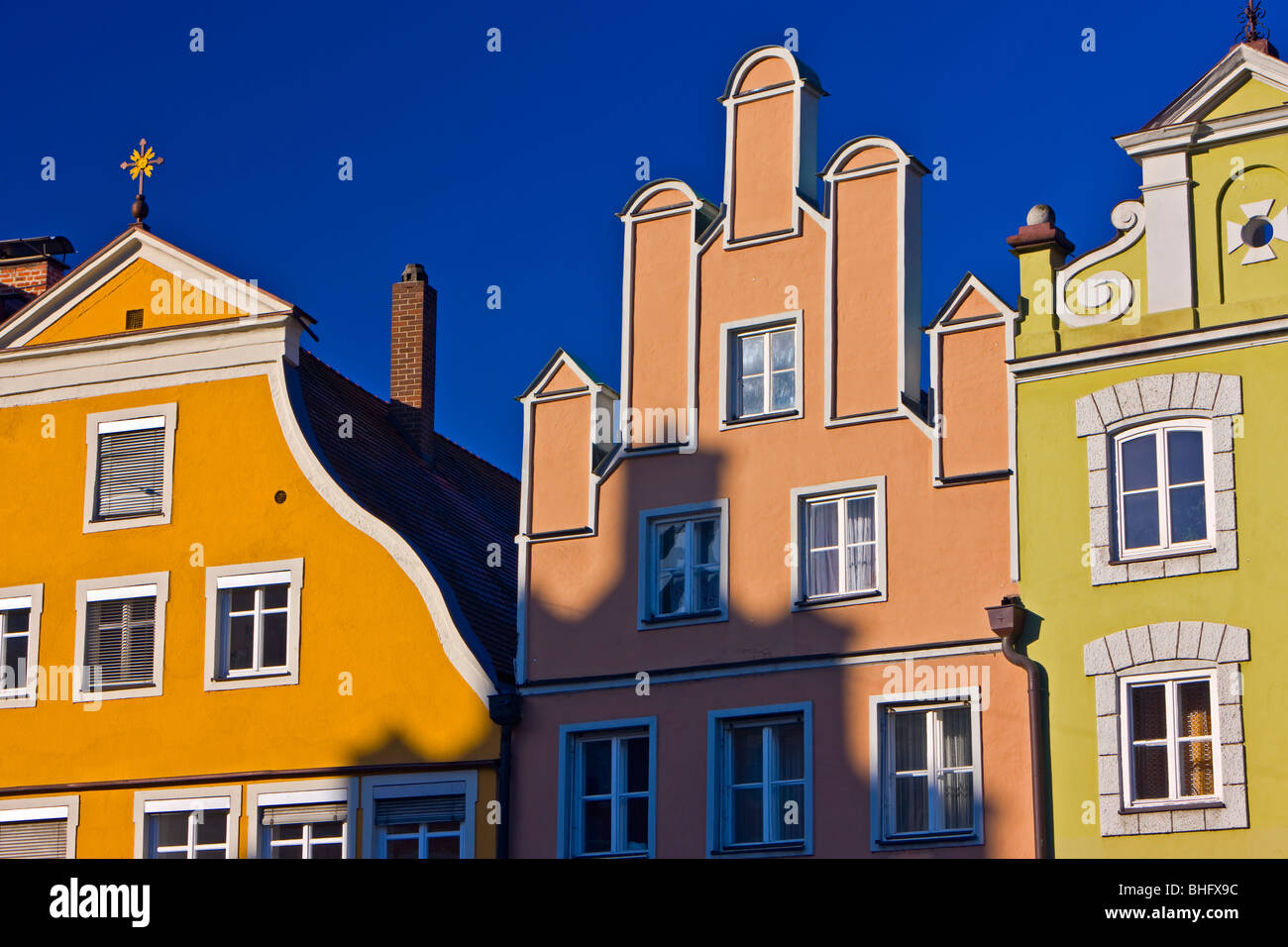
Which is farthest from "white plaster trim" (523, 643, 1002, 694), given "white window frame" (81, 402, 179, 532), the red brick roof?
"white window frame" (81, 402, 179, 532)

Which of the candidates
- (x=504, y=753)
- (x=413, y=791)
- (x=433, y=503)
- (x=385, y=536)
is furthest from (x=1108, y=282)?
(x=433, y=503)

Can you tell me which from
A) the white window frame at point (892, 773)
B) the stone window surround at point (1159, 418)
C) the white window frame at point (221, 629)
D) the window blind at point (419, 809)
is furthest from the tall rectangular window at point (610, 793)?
the stone window surround at point (1159, 418)

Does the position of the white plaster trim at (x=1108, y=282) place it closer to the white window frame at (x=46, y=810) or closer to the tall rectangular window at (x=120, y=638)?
the tall rectangular window at (x=120, y=638)

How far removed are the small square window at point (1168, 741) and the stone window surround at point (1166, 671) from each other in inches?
4.0

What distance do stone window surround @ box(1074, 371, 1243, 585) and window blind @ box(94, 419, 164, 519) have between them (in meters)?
12.2

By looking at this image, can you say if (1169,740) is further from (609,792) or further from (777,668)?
(609,792)

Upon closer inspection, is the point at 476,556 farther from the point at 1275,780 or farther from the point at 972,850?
the point at 1275,780

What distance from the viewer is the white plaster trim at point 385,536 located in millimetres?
28109

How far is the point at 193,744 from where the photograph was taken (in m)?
29.1

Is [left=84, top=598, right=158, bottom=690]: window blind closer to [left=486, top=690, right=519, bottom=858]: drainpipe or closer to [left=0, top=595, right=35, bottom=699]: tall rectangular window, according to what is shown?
[left=0, top=595, right=35, bottom=699]: tall rectangular window
